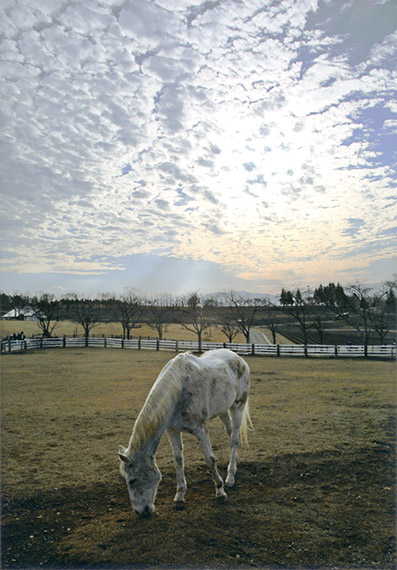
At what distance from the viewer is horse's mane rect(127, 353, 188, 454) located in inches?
147

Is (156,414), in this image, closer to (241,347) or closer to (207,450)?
(207,450)

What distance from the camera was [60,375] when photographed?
1481cm

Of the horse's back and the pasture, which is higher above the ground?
the horse's back

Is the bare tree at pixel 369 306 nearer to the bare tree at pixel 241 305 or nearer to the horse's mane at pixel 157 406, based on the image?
the bare tree at pixel 241 305

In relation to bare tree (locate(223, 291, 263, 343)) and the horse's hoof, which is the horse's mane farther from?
bare tree (locate(223, 291, 263, 343))

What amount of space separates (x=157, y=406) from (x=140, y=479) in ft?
2.58

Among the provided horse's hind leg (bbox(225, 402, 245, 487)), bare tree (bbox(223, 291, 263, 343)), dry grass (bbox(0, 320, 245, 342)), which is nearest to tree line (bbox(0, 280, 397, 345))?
bare tree (bbox(223, 291, 263, 343))

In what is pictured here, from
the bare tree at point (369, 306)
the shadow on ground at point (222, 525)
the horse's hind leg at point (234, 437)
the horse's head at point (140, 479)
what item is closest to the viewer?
the shadow on ground at point (222, 525)

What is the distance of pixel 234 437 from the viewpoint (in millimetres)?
4973

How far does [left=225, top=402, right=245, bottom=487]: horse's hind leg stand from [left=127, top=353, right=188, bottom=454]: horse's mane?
152 cm

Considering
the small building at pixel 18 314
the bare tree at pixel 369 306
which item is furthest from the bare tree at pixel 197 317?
the small building at pixel 18 314

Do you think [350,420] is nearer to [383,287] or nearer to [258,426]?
[258,426]

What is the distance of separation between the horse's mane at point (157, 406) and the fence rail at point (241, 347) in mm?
19262

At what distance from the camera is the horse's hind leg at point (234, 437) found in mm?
4650
